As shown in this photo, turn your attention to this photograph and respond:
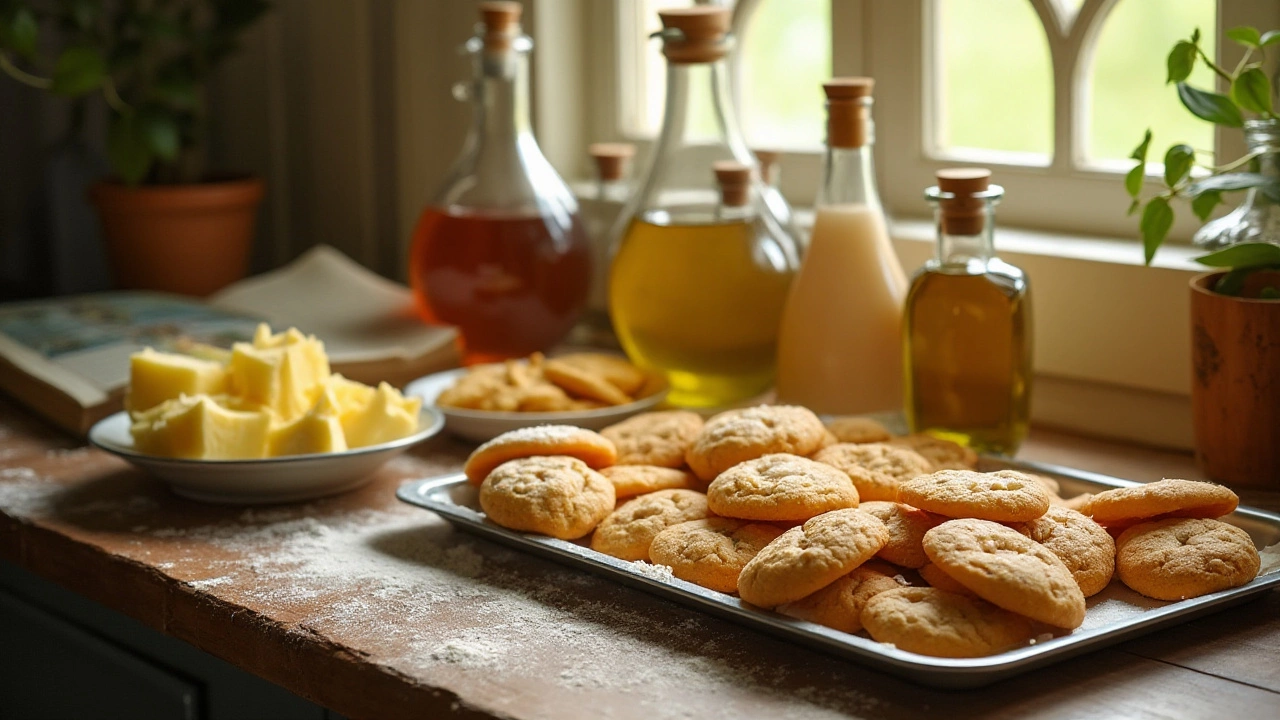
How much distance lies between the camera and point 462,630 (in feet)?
2.61

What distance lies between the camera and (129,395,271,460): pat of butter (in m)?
1.02

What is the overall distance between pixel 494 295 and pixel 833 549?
712 mm

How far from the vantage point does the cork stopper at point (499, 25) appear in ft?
4.38

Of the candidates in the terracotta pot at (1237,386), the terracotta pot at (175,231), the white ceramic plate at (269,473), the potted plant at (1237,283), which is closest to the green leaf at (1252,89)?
the potted plant at (1237,283)

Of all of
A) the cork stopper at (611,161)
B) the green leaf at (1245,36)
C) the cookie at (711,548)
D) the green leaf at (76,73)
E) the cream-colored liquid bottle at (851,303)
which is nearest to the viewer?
the cookie at (711,548)

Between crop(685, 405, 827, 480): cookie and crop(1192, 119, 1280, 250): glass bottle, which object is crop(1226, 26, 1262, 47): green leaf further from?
crop(685, 405, 827, 480): cookie

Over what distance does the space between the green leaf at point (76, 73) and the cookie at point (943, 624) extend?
1.32 metres

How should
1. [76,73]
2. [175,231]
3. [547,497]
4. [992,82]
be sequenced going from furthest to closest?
[175,231] < [76,73] < [992,82] < [547,497]

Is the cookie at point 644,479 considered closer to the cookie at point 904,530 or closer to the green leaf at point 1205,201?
the cookie at point 904,530

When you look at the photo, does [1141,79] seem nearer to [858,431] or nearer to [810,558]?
[858,431]

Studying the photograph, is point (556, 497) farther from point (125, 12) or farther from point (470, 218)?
point (125, 12)

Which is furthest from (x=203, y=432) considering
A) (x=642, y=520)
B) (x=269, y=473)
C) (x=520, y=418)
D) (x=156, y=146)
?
Answer: (x=156, y=146)

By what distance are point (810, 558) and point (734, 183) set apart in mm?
567

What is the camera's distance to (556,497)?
0.89 m
